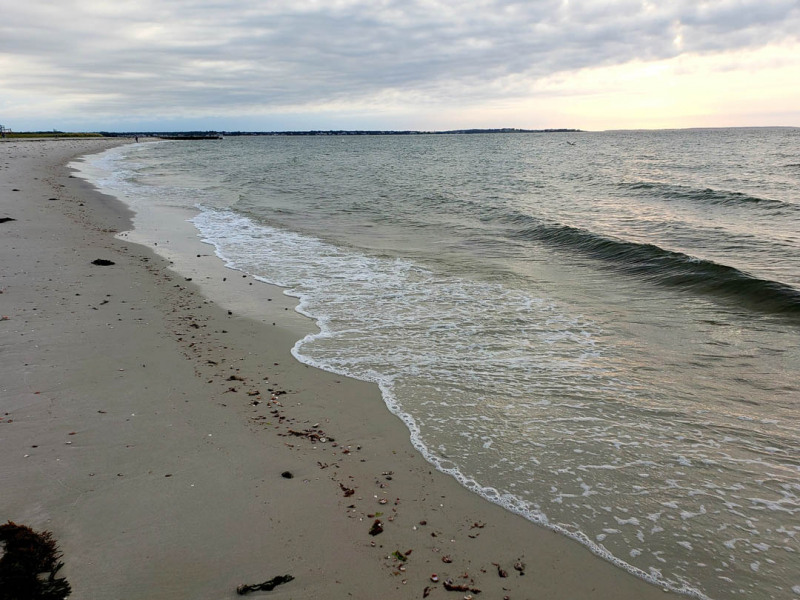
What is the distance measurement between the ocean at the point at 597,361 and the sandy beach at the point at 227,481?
1.27 feet

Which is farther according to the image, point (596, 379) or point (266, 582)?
point (596, 379)

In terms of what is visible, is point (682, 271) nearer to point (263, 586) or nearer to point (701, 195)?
point (263, 586)

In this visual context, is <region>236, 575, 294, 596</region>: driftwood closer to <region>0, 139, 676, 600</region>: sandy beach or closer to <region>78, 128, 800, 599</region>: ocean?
<region>0, 139, 676, 600</region>: sandy beach

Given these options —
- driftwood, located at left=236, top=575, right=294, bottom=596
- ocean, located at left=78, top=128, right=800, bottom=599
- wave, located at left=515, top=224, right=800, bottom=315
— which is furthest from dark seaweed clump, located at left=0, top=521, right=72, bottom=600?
wave, located at left=515, top=224, right=800, bottom=315

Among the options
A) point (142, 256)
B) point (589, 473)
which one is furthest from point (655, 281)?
point (142, 256)

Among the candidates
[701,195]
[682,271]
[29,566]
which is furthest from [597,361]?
[701,195]

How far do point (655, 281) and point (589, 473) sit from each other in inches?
314

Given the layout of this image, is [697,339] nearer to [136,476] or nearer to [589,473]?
[589,473]

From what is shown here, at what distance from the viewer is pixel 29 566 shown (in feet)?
9.57

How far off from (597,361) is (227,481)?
4.73 m

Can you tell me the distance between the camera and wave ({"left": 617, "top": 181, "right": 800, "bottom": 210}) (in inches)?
797

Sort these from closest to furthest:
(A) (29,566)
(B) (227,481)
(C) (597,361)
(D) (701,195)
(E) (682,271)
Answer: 1. (A) (29,566)
2. (B) (227,481)
3. (C) (597,361)
4. (E) (682,271)
5. (D) (701,195)

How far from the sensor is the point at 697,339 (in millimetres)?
7410

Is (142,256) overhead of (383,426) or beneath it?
overhead
